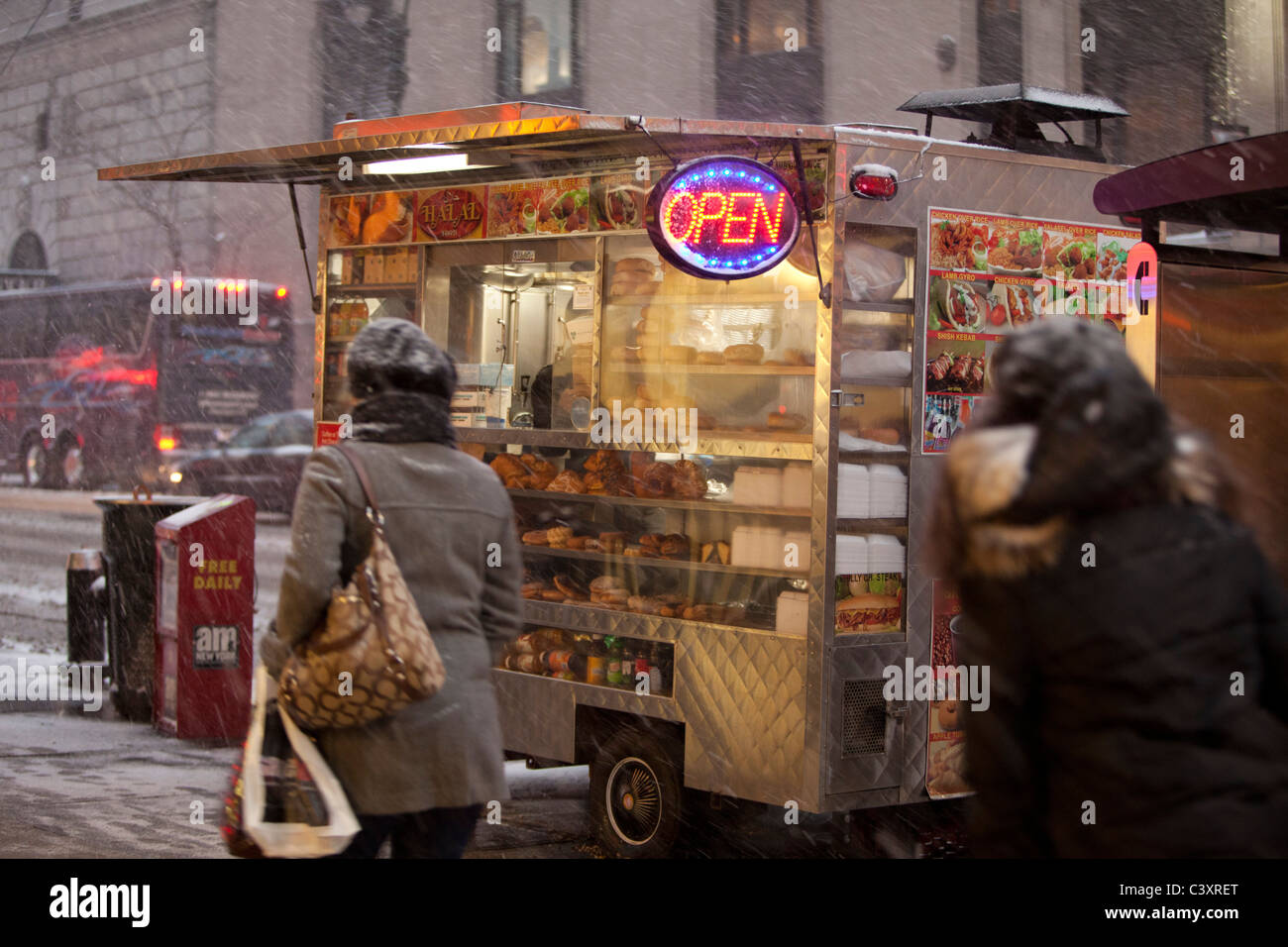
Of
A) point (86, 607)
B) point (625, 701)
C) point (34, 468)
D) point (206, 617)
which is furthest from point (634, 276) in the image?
point (34, 468)

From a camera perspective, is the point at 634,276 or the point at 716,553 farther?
the point at 634,276

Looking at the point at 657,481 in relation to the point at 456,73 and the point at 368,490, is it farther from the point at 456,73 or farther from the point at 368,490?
the point at 456,73

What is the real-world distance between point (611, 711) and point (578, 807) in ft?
3.75

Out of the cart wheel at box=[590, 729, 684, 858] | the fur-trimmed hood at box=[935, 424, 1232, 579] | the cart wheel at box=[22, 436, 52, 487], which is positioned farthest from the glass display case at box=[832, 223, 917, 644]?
the cart wheel at box=[22, 436, 52, 487]

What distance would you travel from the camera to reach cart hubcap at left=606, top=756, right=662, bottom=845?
6.59m

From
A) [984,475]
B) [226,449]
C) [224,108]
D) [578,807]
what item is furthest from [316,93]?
[984,475]

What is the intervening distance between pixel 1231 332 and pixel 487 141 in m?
4.25

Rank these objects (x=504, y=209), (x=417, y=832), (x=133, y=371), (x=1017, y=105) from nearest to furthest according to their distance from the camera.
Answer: (x=417, y=832), (x=1017, y=105), (x=504, y=209), (x=133, y=371)

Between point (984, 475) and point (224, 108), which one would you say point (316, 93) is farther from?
point (984, 475)

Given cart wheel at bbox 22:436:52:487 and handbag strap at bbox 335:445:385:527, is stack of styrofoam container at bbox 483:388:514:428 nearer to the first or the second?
handbag strap at bbox 335:445:385:527

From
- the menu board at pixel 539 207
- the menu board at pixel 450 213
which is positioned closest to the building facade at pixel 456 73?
the menu board at pixel 450 213

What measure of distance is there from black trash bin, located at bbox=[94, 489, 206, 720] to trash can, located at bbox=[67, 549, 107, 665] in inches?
7.7

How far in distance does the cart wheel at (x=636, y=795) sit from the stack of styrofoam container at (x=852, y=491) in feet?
5.17

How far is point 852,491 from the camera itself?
611 centimetres
